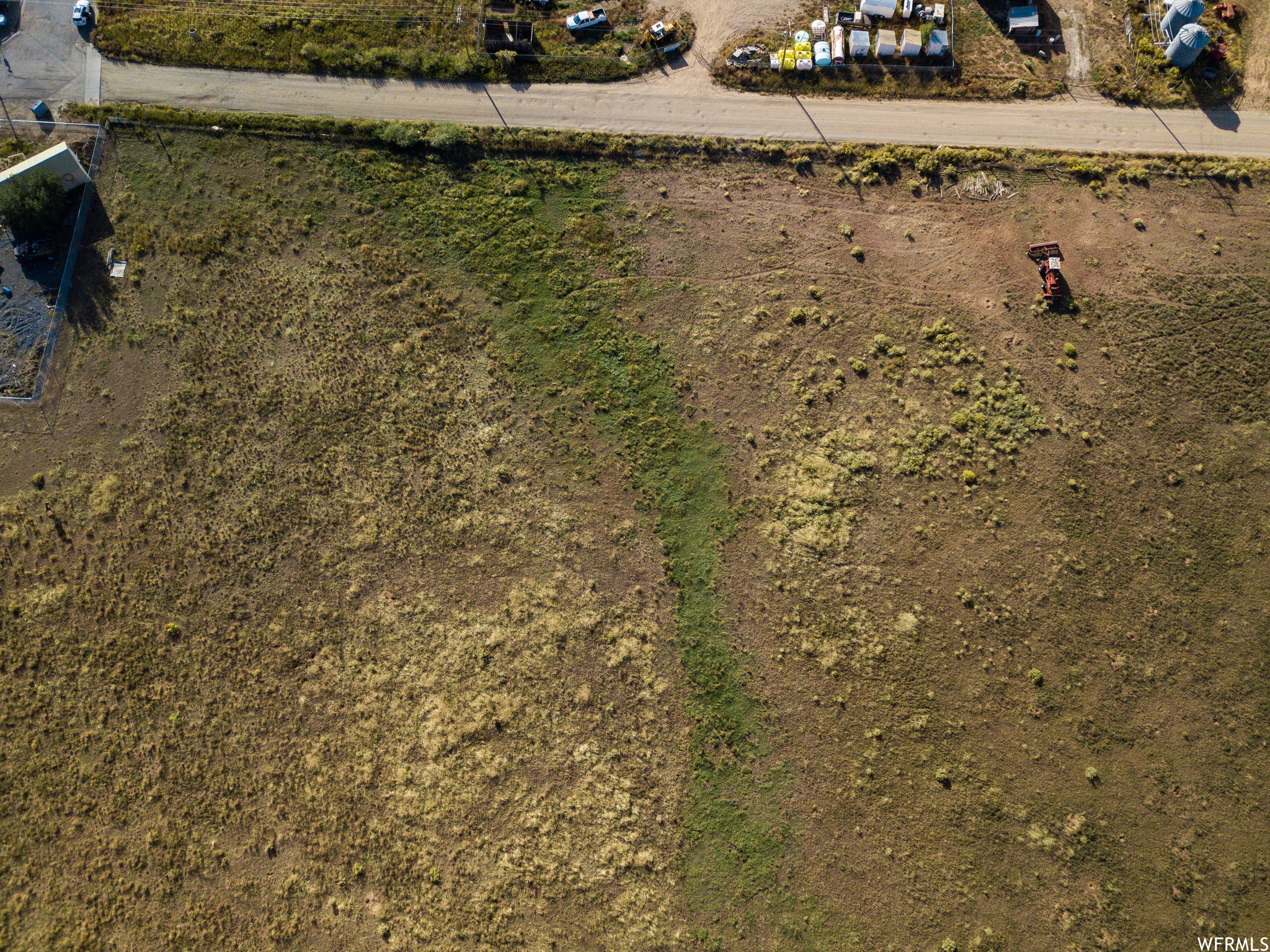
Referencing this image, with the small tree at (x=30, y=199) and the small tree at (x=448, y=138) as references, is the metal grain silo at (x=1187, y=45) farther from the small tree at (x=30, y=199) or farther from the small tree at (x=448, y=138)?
the small tree at (x=30, y=199)

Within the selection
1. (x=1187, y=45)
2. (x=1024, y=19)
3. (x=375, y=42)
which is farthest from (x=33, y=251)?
(x=1187, y=45)

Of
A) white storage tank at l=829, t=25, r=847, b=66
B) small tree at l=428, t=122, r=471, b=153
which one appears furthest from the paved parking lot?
white storage tank at l=829, t=25, r=847, b=66

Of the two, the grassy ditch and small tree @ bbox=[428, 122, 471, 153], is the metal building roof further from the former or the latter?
small tree @ bbox=[428, 122, 471, 153]

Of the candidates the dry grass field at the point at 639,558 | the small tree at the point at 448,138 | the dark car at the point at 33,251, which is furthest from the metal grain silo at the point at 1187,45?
the dark car at the point at 33,251

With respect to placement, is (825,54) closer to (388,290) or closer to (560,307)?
(560,307)

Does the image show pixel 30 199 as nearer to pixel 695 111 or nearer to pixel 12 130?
pixel 12 130

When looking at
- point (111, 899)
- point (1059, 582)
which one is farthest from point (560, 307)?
point (111, 899)
